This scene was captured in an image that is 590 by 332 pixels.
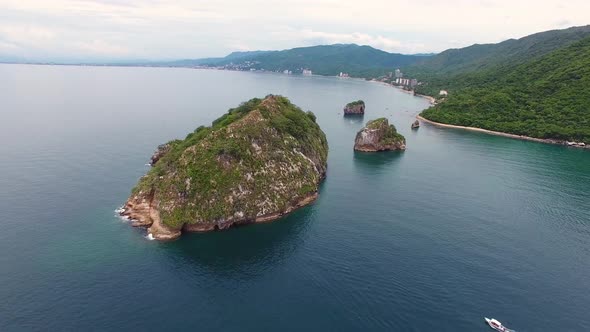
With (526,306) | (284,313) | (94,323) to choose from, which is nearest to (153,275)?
(94,323)

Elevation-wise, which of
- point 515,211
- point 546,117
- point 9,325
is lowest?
point 9,325

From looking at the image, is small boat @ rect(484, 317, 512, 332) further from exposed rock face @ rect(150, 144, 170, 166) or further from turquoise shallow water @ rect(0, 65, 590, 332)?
exposed rock face @ rect(150, 144, 170, 166)

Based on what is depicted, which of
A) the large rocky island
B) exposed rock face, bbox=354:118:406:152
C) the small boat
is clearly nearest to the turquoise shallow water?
the small boat

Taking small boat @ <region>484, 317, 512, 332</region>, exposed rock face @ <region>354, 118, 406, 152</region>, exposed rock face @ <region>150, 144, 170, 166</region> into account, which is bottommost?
small boat @ <region>484, 317, 512, 332</region>

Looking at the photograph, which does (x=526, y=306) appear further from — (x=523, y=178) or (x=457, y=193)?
(x=523, y=178)

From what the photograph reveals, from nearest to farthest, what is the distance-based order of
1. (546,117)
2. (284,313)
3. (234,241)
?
(284,313)
(234,241)
(546,117)

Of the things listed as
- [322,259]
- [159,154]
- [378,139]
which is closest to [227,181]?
[322,259]
